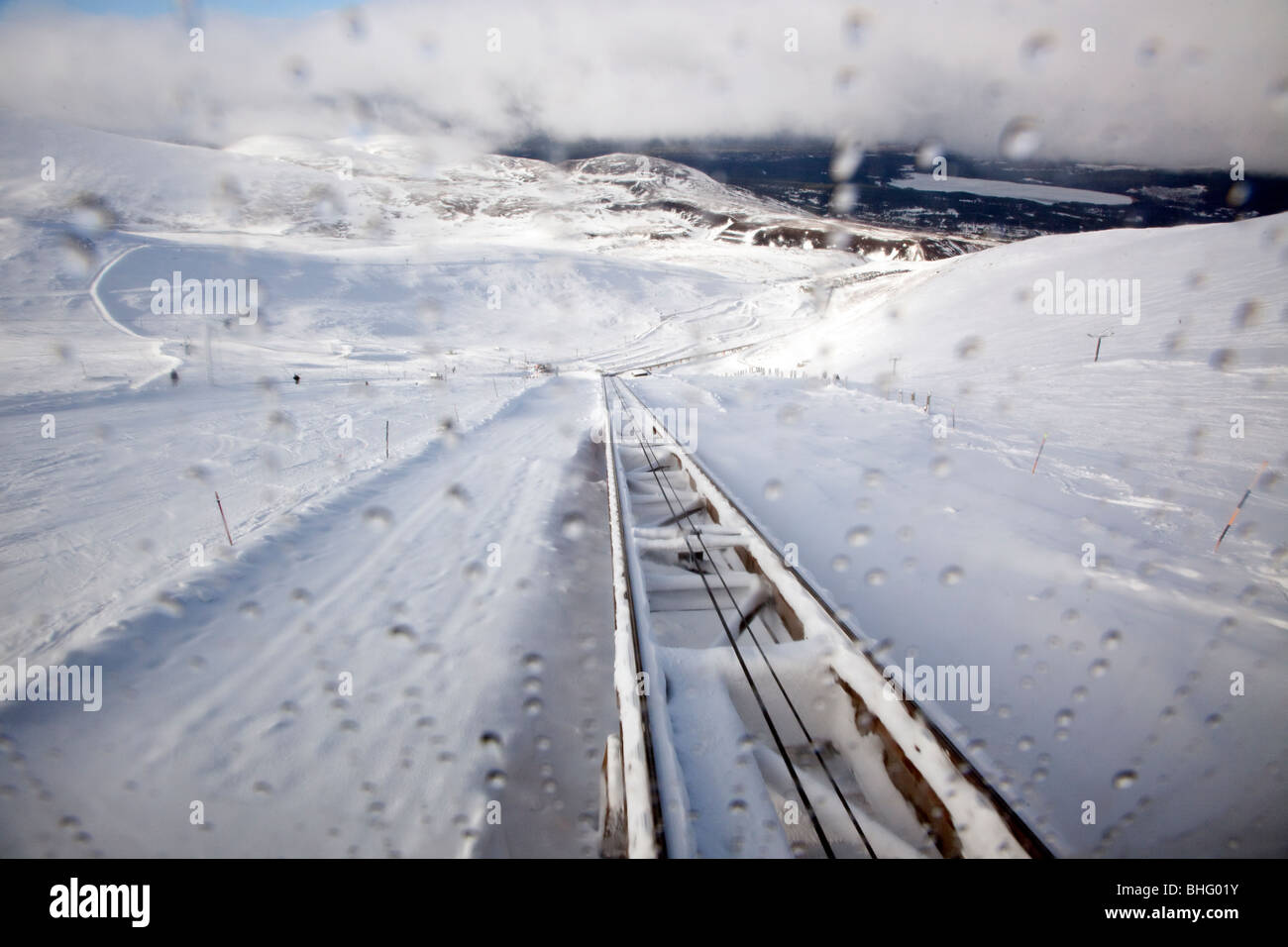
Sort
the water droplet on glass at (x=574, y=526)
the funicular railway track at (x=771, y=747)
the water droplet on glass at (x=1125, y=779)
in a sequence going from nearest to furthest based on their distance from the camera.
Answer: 1. the funicular railway track at (x=771, y=747)
2. the water droplet on glass at (x=1125, y=779)
3. the water droplet on glass at (x=574, y=526)

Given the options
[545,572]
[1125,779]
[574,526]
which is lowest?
[1125,779]

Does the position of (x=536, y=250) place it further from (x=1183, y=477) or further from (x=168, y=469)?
(x=1183, y=477)

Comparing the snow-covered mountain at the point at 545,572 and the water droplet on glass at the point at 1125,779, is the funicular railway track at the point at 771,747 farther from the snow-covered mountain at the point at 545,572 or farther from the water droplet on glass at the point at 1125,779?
the water droplet on glass at the point at 1125,779

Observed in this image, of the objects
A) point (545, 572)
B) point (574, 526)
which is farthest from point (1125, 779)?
point (574, 526)

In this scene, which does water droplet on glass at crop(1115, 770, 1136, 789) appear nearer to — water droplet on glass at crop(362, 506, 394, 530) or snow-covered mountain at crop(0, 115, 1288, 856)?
snow-covered mountain at crop(0, 115, 1288, 856)

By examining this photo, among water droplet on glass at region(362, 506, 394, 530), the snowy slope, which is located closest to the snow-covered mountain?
the snowy slope

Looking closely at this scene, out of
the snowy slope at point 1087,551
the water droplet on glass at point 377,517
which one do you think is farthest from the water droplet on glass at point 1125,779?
the water droplet on glass at point 377,517

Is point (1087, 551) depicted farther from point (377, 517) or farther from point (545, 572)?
point (377, 517)
